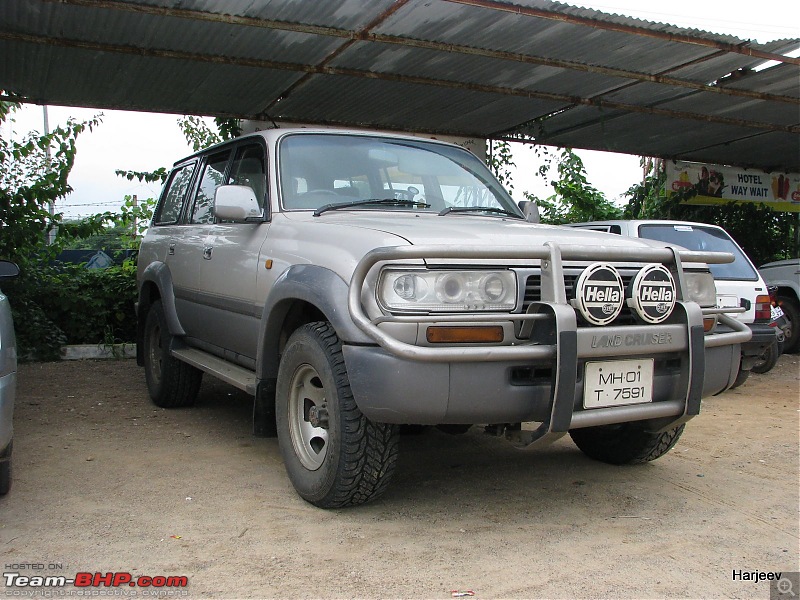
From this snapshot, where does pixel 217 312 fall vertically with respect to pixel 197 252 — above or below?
below

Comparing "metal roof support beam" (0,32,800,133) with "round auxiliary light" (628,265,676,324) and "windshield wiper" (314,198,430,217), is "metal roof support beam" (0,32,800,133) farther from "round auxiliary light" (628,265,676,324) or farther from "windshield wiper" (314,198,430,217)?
"round auxiliary light" (628,265,676,324)

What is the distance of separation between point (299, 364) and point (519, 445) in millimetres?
1079

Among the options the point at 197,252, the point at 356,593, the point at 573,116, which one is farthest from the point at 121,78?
the point at 356,593

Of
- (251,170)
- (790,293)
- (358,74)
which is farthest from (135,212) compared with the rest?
(790,293)

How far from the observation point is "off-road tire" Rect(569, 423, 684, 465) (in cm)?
425

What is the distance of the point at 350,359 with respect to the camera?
3.18m

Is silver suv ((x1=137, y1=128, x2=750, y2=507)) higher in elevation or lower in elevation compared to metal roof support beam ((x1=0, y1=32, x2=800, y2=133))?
lower

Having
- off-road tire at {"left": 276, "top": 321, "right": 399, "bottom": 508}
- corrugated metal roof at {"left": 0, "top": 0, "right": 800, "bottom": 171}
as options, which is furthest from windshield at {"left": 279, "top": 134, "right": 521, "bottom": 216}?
corrugated metal roof at {"left": 0, "top": 0, "right": 800, "bottom": 171}

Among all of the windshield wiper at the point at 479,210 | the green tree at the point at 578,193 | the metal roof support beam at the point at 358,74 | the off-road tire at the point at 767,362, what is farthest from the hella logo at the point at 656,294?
the green tree at the point at 578,193

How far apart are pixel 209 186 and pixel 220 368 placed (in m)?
1.46

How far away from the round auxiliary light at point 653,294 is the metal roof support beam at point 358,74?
5.20 m

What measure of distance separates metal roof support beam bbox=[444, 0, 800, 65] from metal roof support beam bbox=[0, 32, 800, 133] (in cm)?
213

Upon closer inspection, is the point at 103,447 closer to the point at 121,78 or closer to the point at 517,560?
the point at 517,560

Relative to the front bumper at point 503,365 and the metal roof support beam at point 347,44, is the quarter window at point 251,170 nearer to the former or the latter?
the front bumper at point 503,365
